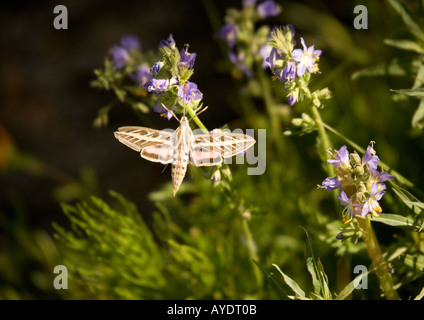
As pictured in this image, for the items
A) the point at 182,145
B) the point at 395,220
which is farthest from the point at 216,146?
the point at 395,220

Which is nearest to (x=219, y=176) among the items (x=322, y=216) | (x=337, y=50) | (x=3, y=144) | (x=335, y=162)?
(x=335, y=162)

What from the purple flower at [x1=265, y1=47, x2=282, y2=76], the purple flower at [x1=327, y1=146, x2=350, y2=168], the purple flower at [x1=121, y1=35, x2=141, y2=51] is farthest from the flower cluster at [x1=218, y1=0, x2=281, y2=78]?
the purple flower at [x1=327, y1=146, x2=350, y2=168]

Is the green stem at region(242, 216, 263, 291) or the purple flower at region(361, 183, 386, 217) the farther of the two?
A: the green stem at region(242, 216, 263, 291)

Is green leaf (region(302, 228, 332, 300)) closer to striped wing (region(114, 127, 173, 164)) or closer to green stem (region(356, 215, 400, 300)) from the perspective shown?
green stem (region(356, 215, 400, 300))

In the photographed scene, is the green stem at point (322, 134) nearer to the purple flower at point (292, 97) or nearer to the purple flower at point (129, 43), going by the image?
the purple flower at point (292, 97)

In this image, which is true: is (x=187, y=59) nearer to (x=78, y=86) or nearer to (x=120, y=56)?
(x=120, y=56)
